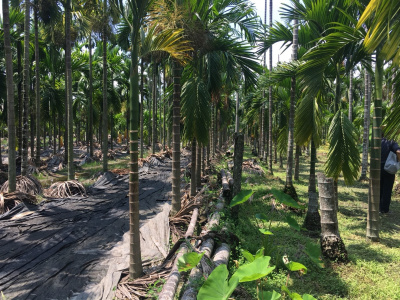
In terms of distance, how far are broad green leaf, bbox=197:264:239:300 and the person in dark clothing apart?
249 inches

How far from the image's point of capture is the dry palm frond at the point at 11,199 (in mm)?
7813

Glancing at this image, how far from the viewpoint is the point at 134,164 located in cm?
406

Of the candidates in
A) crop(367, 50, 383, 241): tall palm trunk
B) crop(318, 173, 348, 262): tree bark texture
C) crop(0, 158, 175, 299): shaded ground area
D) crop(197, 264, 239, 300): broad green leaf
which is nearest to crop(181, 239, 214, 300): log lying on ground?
crop(197, 264, 239, 300): broad green leaf

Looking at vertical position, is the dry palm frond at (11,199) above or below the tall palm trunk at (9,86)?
below

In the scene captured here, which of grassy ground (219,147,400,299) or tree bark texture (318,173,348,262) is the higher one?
tree bark texture (318,173,348,262)

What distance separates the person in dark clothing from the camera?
7.46 m

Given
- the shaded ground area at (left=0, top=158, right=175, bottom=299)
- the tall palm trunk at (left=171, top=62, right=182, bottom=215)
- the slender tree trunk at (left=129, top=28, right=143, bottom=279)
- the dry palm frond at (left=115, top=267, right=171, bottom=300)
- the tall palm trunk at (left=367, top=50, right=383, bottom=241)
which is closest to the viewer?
the dry palm frond at (left=115, top=267, right=171, bottom=300)

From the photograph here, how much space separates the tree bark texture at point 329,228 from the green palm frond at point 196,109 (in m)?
2.87

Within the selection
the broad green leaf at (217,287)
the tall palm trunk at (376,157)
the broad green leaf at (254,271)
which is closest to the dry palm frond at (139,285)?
the broad green leaf at (217,287)

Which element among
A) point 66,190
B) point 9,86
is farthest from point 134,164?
point 66,190

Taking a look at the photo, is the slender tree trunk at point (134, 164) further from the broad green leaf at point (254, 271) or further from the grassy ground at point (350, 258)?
the broad green leaf at point (254, 271)

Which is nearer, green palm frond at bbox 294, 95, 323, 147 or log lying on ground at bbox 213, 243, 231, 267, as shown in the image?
log lying on ground at bbox 213, 243, 231, 267

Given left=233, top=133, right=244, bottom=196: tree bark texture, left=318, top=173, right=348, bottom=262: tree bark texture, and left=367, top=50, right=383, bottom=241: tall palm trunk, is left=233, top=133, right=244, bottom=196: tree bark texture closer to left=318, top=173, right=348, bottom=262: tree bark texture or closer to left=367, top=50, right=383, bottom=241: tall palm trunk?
left=318, top=173, right=348, bottom=262: tree bark texture

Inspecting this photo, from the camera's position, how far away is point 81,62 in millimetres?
18422
